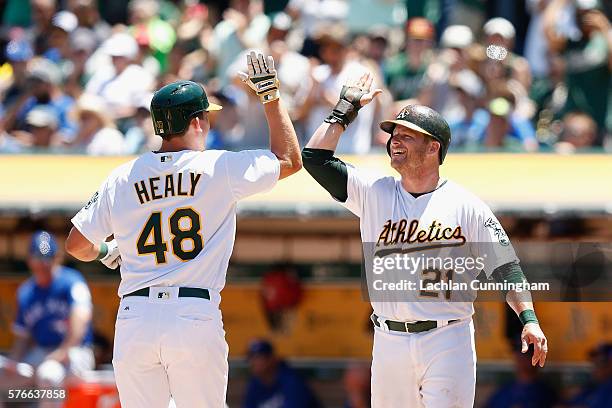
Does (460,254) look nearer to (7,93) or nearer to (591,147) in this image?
(591,147)

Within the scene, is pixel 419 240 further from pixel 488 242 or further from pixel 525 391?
pixel 525 391

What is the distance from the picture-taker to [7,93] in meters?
11.0

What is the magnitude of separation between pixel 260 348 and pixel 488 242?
3.59 metres

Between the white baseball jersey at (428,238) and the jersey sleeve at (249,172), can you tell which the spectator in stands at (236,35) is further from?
the jersey sleeve at (249,172)

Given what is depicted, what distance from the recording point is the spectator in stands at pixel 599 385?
8.20 m

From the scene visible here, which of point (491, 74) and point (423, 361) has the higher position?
point (491, 74)

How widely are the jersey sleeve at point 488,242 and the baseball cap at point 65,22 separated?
6.71 m

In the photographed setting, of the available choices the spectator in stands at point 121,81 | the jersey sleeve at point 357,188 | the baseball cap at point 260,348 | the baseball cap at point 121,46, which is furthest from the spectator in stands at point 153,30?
the jersey sleeve at point 357,188

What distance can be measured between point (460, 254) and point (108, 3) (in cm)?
768

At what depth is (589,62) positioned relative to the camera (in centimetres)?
960

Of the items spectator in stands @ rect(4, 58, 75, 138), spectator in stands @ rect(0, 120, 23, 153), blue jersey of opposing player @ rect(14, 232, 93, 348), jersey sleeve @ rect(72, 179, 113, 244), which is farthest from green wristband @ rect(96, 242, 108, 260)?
spectator in stands @ rect(4, 58, 75, 138)

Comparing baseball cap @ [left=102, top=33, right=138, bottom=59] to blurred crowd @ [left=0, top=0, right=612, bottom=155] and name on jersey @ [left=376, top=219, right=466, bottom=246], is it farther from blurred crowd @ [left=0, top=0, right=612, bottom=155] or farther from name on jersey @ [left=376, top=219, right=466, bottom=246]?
name on jersey @ [left=376, top=219, right=466, bottom=246]

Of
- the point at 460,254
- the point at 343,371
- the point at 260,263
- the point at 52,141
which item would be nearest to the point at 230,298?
the point at 260,263

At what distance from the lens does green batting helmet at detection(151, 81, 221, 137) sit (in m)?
5.21
